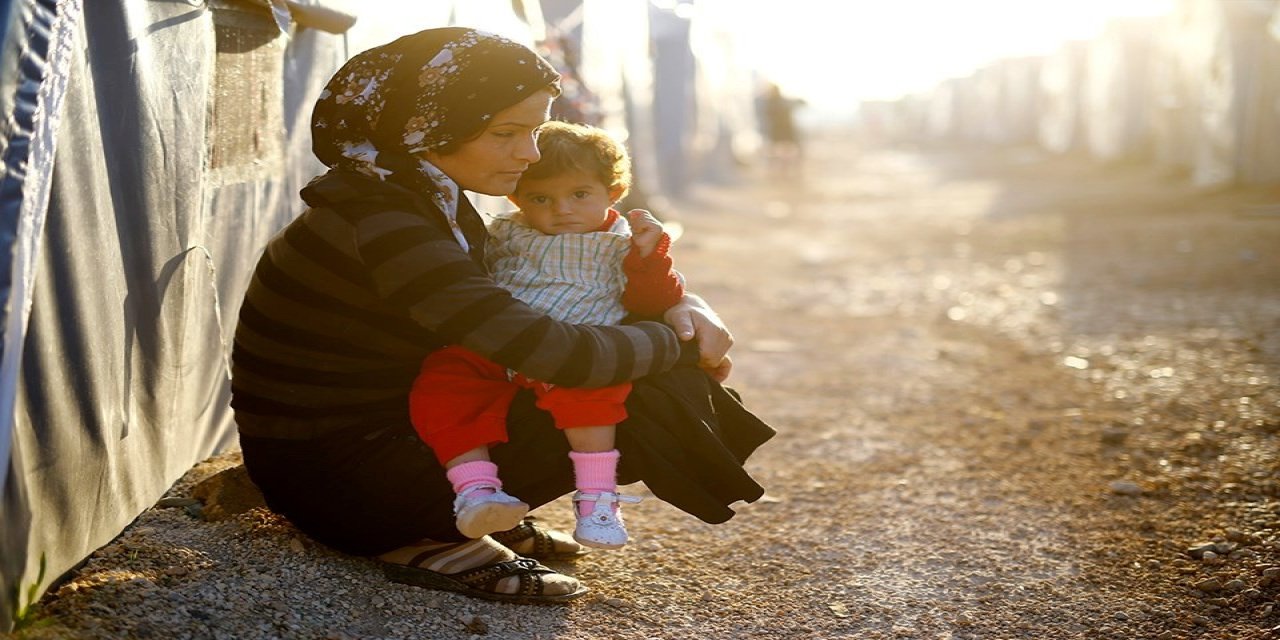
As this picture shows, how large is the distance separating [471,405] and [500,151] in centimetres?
53

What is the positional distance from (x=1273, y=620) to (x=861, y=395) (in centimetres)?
255

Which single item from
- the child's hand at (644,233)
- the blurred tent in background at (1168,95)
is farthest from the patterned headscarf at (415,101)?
the blurred tent in background at (1168,95)

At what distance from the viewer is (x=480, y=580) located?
→ 2699 millimetres

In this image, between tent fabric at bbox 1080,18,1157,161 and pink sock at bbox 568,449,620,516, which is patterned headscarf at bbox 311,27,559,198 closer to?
pink sock at bbox 568,449,620,516

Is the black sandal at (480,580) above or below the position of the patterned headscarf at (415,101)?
below

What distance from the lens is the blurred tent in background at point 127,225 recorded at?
2.02 meters

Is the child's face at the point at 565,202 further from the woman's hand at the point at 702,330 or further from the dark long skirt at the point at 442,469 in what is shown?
the dark long skirt at the point at 442,469

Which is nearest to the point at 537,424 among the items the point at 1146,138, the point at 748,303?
the point at 748,303

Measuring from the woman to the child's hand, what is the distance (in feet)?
0.55

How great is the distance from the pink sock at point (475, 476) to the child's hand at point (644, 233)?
0.59m

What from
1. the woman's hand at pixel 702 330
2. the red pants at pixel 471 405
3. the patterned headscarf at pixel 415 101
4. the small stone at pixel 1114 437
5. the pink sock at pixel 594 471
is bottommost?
the small stone at pixel 1114 437

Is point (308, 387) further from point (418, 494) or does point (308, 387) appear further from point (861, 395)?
point (861, 395)

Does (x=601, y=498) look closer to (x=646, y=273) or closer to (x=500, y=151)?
(x=646, y=273)

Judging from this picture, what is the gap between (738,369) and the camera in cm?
572
